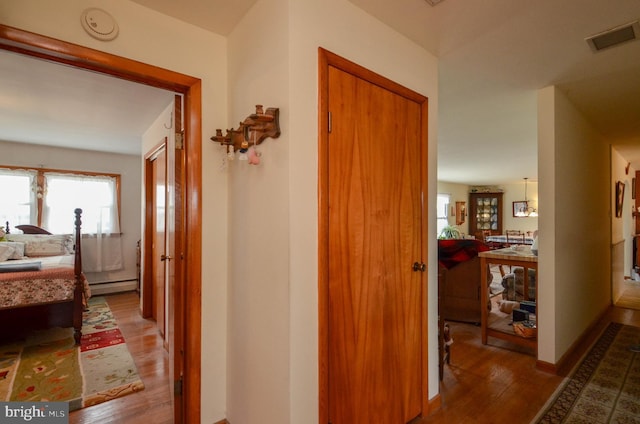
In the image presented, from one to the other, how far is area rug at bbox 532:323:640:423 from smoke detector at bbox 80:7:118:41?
10.4 feet

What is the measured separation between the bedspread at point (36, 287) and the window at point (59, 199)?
2.21 metres

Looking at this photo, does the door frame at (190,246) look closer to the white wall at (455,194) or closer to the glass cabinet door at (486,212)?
the white wall at (455,194)

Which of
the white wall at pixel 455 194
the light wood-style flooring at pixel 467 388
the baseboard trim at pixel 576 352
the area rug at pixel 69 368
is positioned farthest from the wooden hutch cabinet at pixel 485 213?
the area rug at pixel 69 368

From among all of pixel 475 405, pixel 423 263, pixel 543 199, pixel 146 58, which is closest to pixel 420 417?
pixel 475 405

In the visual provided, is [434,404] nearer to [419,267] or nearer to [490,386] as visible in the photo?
[490,386]

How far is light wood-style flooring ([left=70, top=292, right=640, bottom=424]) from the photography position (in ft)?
6.24

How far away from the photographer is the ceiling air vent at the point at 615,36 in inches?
66.8

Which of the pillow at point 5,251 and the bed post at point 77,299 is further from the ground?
the pillow at point 5,251

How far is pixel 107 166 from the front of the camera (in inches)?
201

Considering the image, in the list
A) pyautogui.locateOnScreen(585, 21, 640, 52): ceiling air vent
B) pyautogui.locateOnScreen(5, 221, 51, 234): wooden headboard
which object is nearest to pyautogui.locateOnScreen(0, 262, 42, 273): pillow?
pyautogui.locateOnScreen(5, 221, 51, 234): wooden headboard

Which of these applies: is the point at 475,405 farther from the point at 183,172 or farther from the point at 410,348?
the point at 183,172

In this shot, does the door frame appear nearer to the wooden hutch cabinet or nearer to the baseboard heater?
the baseboard heater

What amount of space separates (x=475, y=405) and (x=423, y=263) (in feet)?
3.43

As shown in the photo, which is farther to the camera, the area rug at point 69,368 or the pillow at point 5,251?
the pillow at point 5,251
